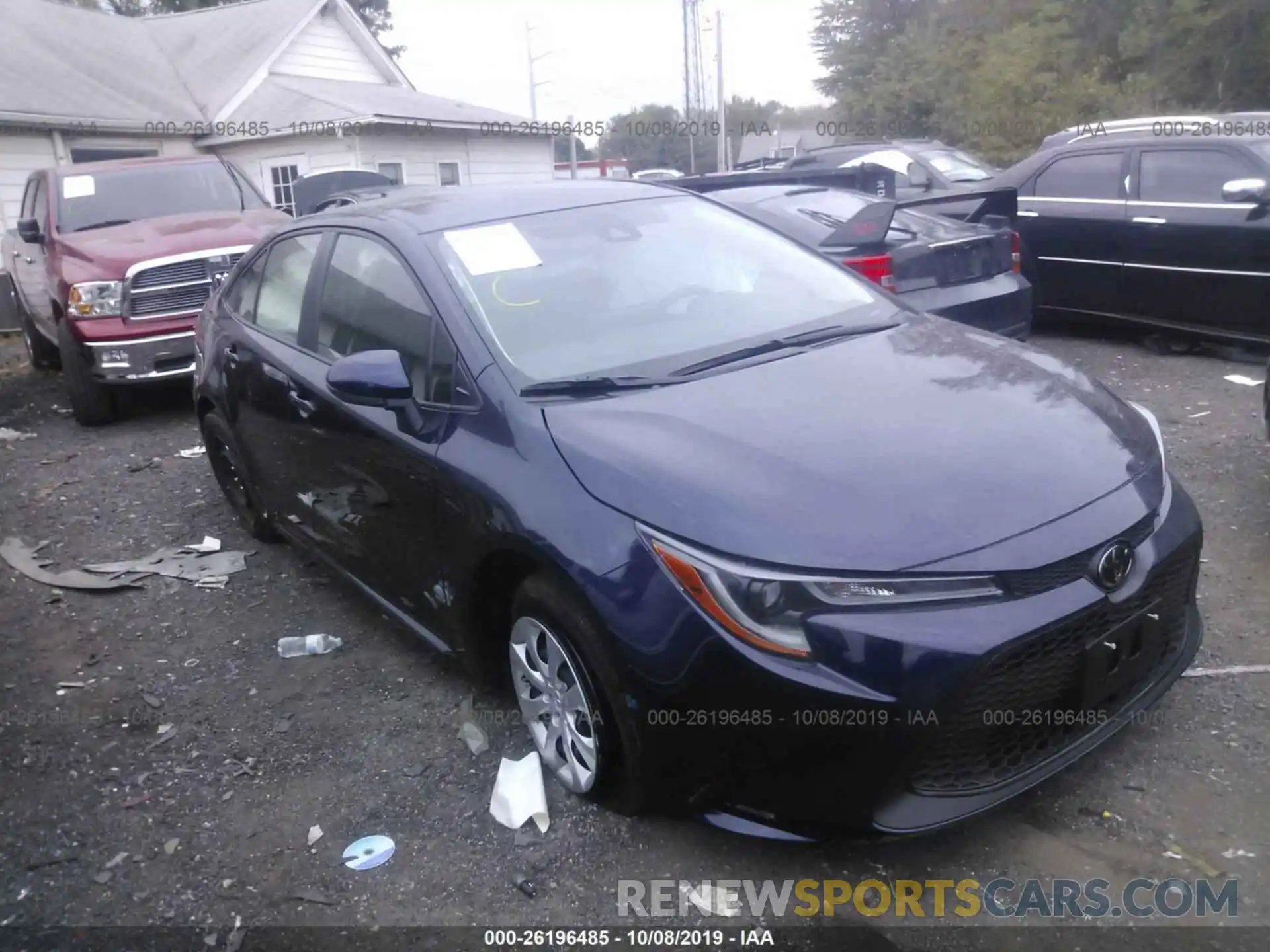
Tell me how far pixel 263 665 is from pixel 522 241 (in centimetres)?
200

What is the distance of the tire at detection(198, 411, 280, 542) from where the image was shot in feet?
16.5

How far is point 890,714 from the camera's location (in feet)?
7.74

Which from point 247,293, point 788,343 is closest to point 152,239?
point 247,293

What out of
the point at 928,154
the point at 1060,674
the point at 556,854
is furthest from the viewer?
the point at 928,154

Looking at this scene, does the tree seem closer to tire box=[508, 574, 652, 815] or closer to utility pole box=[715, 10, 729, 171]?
utility pole box=[715, 10, 729, 171]

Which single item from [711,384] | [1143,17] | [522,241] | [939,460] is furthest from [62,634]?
[1143,17]

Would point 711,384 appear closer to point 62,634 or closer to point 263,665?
point 263,665

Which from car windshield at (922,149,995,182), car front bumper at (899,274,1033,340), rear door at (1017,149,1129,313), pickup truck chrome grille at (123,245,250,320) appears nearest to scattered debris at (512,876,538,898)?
car front bumper at (899,274,1033,340)

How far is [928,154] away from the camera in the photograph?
1193 cm

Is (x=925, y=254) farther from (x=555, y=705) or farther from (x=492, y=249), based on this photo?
(x=555, y=705)

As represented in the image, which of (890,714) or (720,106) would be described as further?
(720,106)

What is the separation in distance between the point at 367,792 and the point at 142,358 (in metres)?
5.38

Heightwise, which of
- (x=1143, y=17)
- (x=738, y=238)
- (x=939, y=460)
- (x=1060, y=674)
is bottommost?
(x=1060, y=674)

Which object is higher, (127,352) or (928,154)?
(928,154)
